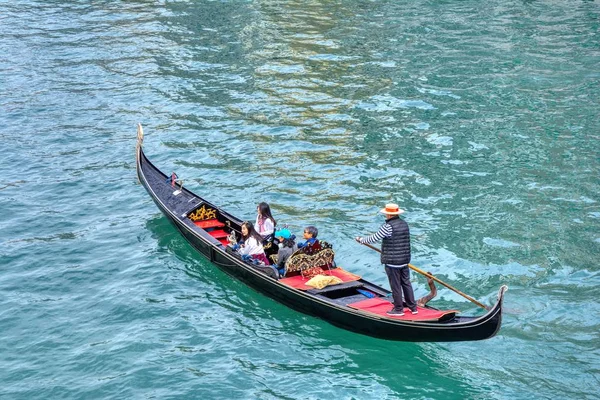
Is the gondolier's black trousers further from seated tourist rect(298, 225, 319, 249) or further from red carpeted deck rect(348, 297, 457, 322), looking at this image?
seated tourist rect(298, 225, 319, 249)

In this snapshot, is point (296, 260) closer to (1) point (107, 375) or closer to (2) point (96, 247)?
(1) point (107, 375)

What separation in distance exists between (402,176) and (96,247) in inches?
254

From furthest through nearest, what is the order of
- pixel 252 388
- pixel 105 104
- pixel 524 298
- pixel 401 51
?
1. pixel 401 51
2. pixel 105 104
3. pixel 524 298
4. pixel 252 388

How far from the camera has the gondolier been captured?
11078 millimetres

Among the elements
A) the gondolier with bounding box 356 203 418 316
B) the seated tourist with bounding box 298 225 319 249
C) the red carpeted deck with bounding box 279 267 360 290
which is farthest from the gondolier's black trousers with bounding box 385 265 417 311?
the seated tourist with bounding box 298 225 319 249

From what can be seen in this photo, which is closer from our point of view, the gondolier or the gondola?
the gondola

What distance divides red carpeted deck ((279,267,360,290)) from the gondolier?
4.01ft

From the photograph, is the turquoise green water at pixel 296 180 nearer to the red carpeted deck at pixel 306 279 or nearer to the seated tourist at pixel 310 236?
the red carpeted deck at pixel 306 279

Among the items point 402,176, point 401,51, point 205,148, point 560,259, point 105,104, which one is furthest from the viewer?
point 401,51

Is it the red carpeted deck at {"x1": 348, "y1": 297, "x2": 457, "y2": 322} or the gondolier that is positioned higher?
the gondolier

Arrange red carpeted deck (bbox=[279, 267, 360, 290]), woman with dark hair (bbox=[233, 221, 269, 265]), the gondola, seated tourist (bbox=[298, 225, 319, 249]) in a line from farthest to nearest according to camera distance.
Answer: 1. woman with dark hair (bbox=[233, 221, 269, 265])
2. seated tourist (bbox=[298, 225, 319, 249])
3. red carpeted deck (bbox=[279, 267, 360, 290])
4. the gondola

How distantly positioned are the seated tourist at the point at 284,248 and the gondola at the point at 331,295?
365 mm

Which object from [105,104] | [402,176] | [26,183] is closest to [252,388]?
[402,176]

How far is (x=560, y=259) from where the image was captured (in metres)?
13.5
